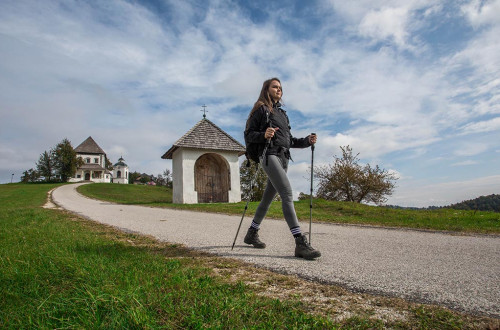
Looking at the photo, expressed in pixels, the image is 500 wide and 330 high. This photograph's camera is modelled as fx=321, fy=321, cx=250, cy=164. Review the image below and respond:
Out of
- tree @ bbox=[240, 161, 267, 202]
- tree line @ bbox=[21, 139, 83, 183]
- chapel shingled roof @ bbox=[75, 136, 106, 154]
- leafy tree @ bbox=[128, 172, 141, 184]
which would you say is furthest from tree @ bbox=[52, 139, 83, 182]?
tree @ bbox=[240, 161, 267, 202]

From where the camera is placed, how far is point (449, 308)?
7.53 ft

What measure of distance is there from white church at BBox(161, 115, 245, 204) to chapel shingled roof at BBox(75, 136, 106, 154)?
70.0 meters

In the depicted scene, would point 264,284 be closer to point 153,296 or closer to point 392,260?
point 153,296

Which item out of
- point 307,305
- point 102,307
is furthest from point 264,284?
point 102,307

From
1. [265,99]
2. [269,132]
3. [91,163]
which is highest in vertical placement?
[91,163]

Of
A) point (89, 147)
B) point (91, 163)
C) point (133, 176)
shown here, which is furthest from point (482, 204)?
point (133, 176)

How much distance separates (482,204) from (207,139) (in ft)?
47.5

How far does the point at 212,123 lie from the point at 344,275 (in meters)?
19.0

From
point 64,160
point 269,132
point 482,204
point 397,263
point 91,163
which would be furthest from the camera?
point 91,163

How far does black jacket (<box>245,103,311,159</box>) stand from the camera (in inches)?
174

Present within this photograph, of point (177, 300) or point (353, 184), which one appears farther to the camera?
point (353, 184)

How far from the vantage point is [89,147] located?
273ft

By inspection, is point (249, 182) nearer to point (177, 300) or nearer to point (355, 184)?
point (355, 184)

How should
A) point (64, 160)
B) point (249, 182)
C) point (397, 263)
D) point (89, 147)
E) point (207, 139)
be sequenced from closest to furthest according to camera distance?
point (397, 263), point (207, 139), point (249, 182), point (64, 160), point (89, 147)
